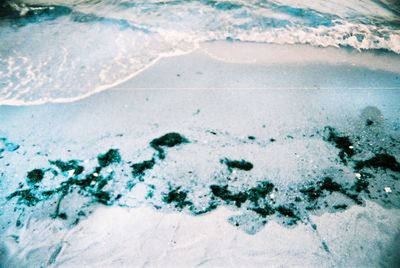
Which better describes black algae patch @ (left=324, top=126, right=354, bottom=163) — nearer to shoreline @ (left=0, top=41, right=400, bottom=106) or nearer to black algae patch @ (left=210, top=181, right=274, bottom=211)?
shoreline @ (left=0, top=41, right=400, bottom=106)

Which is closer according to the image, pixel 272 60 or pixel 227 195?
pixel 227 195

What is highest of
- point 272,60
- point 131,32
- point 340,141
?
point 131,32

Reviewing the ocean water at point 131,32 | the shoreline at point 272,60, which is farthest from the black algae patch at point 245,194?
the ocean water at point 131,32

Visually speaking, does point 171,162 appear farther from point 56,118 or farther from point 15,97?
point 15,97

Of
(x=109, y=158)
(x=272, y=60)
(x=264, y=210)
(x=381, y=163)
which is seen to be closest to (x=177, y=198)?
(x=264, y=210)

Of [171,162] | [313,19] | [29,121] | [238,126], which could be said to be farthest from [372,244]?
[313,19]

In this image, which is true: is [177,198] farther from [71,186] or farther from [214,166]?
[71,186]

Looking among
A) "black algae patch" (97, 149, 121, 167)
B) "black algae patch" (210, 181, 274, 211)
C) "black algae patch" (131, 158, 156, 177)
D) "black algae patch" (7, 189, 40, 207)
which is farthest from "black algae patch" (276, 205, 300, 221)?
"black algae patch" (7, 189, 40, 207)

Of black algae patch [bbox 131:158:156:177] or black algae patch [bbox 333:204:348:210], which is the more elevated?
black algae patch [bbox 131:158:156:177]
